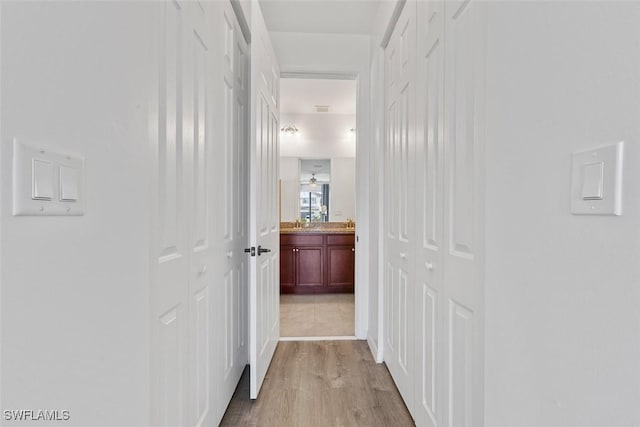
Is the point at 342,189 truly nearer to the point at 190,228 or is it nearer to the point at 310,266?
the point at 310,266

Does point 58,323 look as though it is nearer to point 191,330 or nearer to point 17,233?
point 17,233

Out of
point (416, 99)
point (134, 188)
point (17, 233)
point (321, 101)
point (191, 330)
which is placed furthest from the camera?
point (321, 101)

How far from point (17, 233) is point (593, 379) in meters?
0.97

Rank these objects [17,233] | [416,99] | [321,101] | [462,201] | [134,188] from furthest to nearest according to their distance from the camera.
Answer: [321,101] < [416,99] < [462,201] < [134,188] < [17,233]

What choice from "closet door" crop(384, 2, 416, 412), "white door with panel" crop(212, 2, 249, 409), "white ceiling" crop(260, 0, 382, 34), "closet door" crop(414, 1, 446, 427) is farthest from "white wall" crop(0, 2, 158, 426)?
"white ceiling" crop(260, 0, 382, 34)

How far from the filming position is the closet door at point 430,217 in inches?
51.8

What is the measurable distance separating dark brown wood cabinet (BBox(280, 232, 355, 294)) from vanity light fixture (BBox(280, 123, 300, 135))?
5.45 ft

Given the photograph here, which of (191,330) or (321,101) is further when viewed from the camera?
(321,101)

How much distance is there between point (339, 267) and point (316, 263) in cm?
32

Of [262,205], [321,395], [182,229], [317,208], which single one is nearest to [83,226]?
[182,229]

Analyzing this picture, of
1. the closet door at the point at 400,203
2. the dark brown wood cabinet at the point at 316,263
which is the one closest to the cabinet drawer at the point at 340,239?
the dark brown wood cabinet at the point at 316,263

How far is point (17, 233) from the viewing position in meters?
0.51

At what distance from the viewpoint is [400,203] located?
1.96m

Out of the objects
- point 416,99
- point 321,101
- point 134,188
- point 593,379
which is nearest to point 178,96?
point 134,188
